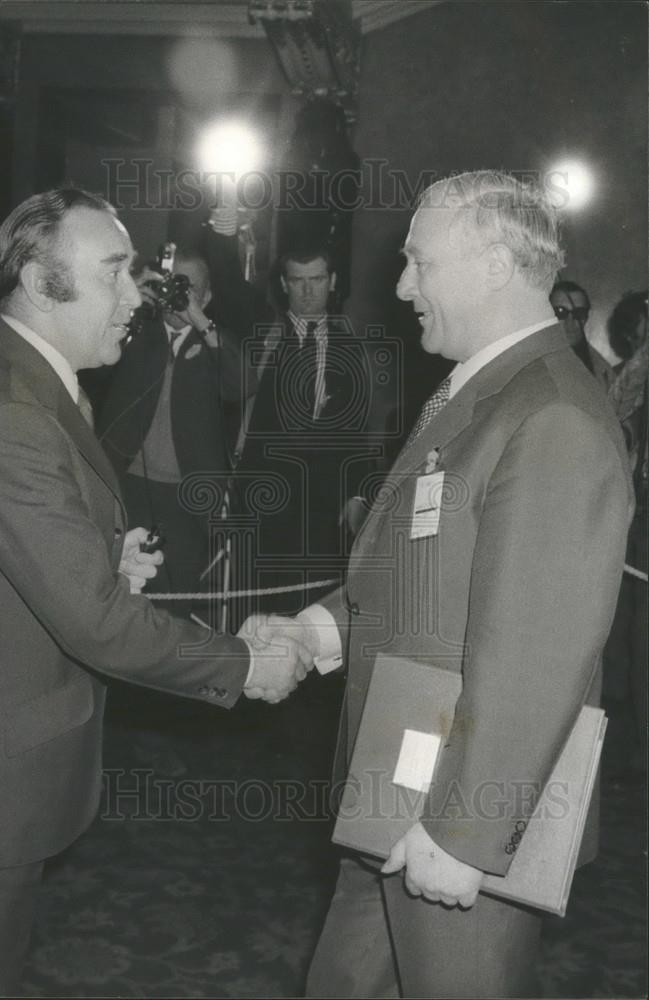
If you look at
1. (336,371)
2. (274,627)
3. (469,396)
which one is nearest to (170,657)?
(274,627)

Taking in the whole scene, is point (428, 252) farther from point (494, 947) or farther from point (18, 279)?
point (494, 947)

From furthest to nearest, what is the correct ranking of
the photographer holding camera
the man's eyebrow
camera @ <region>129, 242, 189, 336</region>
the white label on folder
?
the photographer holding camera < camera @ <region>129, 242, 189, 336</region> < the man's eyebrow < the white label on folder

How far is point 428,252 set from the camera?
1.88 m

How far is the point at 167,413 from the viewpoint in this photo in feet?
15.4

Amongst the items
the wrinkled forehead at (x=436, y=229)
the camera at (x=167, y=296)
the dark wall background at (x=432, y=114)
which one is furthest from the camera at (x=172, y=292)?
the wrinkled forehead at (x=436, y=229)

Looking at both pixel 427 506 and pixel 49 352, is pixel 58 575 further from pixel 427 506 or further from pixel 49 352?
pixel 427 506

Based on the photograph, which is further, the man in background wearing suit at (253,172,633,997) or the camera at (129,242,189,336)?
the camera at (129,242,189,336)

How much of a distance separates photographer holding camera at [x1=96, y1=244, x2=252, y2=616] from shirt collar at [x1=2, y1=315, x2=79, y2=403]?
252 centimetres

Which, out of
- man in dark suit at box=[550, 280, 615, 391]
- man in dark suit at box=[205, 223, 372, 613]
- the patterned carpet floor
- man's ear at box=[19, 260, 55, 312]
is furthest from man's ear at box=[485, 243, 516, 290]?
man in dark suit at box=[205, 223, 372, 613]

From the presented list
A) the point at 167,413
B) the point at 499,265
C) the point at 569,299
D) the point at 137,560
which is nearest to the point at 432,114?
the point at 569,299

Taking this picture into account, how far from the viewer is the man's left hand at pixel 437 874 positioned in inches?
58.9

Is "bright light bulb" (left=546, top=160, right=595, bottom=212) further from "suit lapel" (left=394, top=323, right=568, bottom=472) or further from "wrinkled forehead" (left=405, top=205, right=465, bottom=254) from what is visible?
"suit lapel" (left=394, top=323, right=568, bottom=472)

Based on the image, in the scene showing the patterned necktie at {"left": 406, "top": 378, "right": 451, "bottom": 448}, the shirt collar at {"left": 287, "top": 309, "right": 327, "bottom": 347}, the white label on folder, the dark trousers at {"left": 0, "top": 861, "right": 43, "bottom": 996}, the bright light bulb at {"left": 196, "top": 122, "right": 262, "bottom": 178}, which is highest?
the bright light bulb at {"left": 196, "top": 122, "right": 262, "bottom": 178}

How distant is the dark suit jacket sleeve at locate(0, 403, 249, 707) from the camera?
183cm
